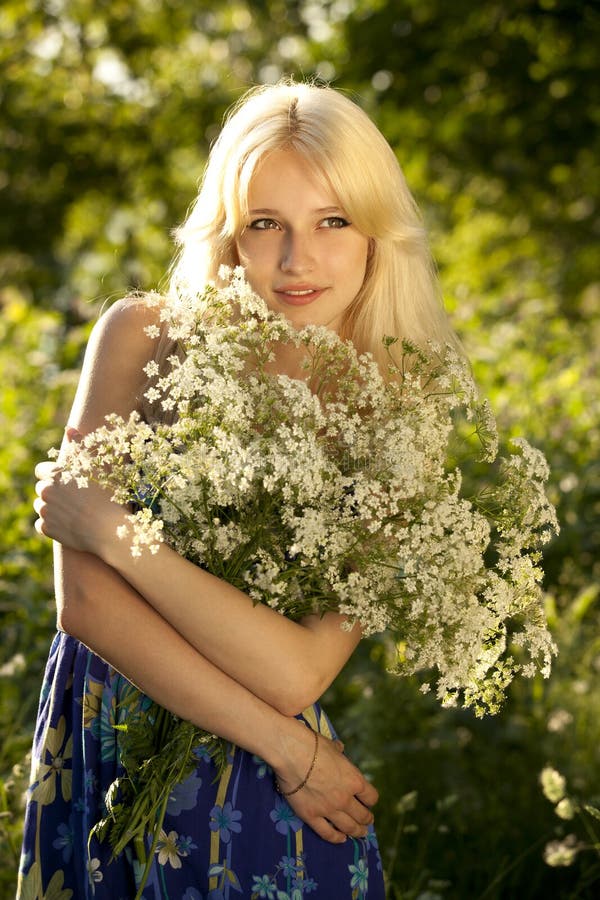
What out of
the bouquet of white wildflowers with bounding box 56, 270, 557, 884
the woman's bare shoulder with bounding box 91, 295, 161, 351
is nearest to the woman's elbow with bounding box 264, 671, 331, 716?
the bouquet of white wildflowers with bounding box 56, 270, 557, 884

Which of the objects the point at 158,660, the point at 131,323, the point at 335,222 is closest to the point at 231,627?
the point at 158,660

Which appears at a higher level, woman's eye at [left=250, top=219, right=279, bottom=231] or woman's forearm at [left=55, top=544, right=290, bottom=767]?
woman's eye at [left=250, top=219, right=279, bottom=231]

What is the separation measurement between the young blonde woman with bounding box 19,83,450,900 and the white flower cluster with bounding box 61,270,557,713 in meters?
0.10

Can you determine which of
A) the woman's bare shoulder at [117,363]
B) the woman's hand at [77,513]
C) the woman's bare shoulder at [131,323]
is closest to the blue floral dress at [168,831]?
the woman's hand at [77,513]

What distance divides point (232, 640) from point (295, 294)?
726 mm

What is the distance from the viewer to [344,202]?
2.06 metres

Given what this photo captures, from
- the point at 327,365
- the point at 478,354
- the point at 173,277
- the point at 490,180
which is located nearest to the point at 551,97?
the point at 490,180

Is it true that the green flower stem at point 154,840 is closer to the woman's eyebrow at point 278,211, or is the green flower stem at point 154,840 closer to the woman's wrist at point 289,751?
the woman's wrist at point 289,751

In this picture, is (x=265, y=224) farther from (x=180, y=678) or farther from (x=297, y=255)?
(x=180, y=678)

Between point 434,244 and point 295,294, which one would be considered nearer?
point 295,294

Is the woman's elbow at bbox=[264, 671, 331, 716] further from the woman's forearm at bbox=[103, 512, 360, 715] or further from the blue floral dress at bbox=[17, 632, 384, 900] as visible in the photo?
the blue floral dress at bbox=[17, 632, 384, 900]

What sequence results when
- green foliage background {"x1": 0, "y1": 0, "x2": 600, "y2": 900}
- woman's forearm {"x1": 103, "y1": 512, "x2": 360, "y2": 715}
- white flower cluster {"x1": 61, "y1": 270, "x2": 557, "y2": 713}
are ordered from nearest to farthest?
1. white flower cluster {"x1": 61, "y1": 270, "x2": 557, "y2": 713}
2. woman's forearm {"x1": 103, "y1": 512, "x2": 360, "y2": 715}
3. green foliage background {"x1": 0, "y1": 0, "x2": 600, "y2": 900}

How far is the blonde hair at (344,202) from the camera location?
2070 millimetres

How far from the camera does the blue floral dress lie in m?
1.80
